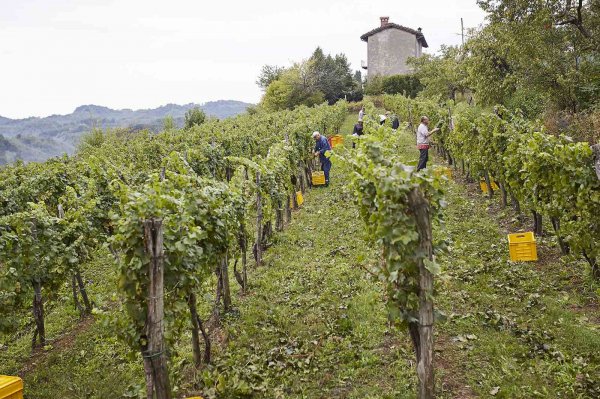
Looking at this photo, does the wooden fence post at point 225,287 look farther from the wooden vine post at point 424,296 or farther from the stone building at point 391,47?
the stone building at point 391,47

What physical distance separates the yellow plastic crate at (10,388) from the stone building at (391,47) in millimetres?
56094

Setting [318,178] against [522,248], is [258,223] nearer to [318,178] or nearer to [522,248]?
[522,248]

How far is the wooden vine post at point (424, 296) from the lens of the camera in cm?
438

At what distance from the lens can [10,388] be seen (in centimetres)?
477

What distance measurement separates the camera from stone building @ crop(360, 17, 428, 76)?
57.6 meters

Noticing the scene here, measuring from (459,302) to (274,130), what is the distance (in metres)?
16.0

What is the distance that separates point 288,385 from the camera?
18.6 feet

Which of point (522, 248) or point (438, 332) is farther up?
point (522, 248)

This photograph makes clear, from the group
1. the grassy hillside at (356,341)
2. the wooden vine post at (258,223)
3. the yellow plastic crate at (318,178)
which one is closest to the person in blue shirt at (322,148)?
the yellow plastic crate at (318,178)

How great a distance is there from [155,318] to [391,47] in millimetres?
57812

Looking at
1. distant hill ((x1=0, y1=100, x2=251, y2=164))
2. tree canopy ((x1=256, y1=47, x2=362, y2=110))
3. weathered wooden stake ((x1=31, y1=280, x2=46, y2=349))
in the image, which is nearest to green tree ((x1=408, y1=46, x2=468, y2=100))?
tree canopy ((x1=256, y1=47, x2=362, y2=110))

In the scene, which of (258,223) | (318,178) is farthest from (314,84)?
(258,223)

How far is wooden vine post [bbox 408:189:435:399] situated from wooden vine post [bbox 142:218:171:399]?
2364 mm

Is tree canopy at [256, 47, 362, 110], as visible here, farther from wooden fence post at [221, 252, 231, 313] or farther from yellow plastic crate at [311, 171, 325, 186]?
wooden fence post at [221, 252, 231, 313]
